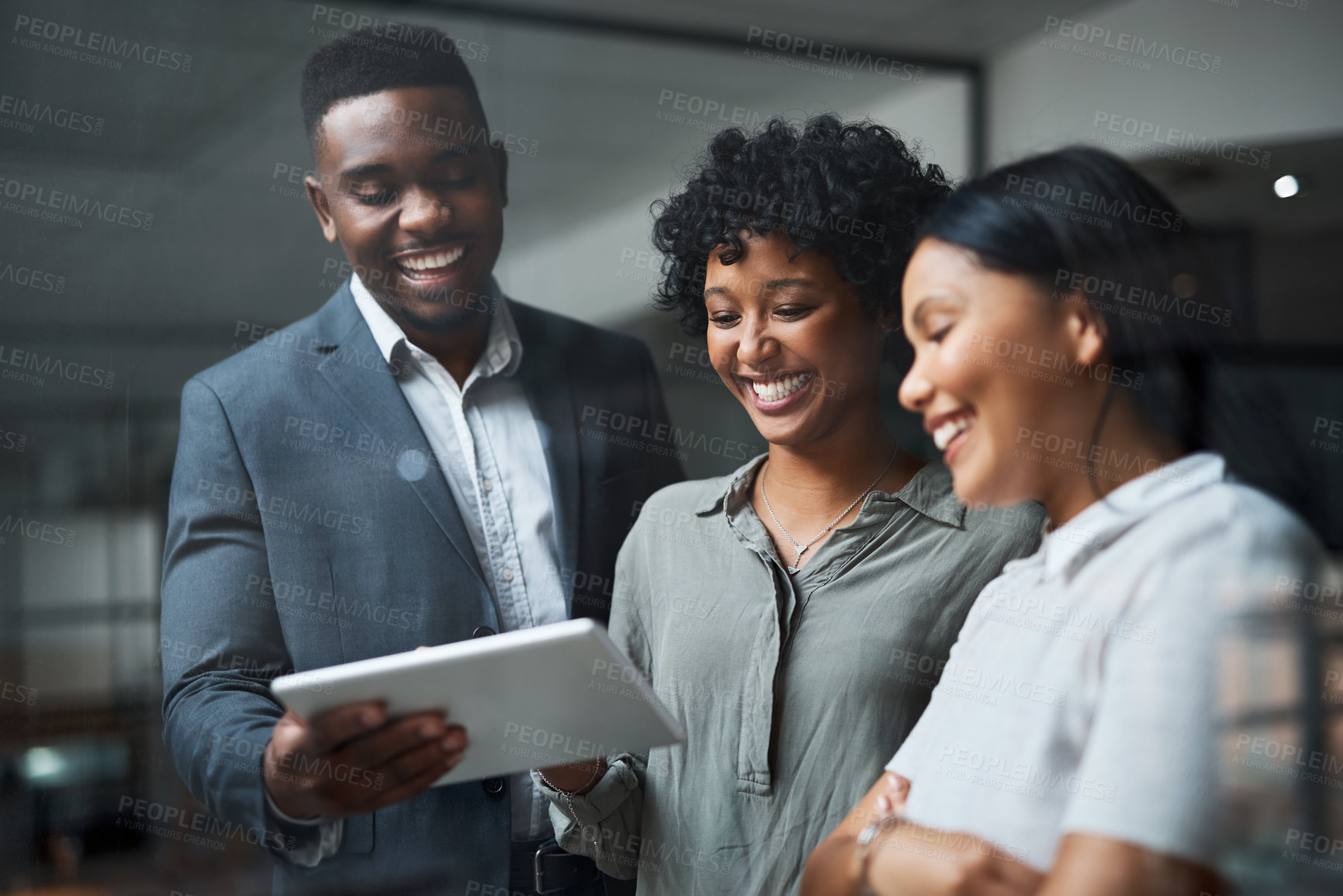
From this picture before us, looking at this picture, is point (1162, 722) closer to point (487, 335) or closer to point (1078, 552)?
point (1078, 552)

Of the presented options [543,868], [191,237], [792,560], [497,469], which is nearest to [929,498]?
[792,560]

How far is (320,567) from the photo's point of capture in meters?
2.51

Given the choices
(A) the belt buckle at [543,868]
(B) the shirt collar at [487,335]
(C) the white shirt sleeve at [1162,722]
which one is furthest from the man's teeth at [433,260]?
(C) the white shirt sleeve at [1162,722]

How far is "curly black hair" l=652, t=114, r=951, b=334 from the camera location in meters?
2.18

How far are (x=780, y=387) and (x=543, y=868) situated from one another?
1.32m

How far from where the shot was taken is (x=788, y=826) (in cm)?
217

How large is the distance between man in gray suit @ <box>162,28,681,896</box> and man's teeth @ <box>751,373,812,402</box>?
17.1 inches

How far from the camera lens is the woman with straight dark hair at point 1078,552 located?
156 centimetres

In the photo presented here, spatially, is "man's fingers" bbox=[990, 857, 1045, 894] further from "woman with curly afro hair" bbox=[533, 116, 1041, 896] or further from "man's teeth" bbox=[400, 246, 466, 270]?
"man's teeth" bbox=[400, 246, 466, 270]

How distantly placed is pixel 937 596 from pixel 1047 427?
1.57ft

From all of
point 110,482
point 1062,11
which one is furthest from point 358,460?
point 1062,11

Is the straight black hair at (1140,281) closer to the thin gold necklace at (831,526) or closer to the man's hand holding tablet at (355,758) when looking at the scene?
the thin gold necklace at (831,526)

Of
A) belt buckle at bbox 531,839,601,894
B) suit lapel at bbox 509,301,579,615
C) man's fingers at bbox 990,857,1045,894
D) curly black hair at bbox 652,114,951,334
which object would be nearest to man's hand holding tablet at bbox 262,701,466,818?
belt buckle at bbox 531,839,601,894

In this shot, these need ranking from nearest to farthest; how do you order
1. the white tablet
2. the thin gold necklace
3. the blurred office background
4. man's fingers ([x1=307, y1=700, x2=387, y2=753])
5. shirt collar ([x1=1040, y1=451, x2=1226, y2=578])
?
shirt collar ([x1=1040, y1=451, x2=1226, y2=578]) < the white tablet < man's fingers ([x1=307, y1=700, x2=387, y2=753]) < the thin gold necklace < the blurred office background
